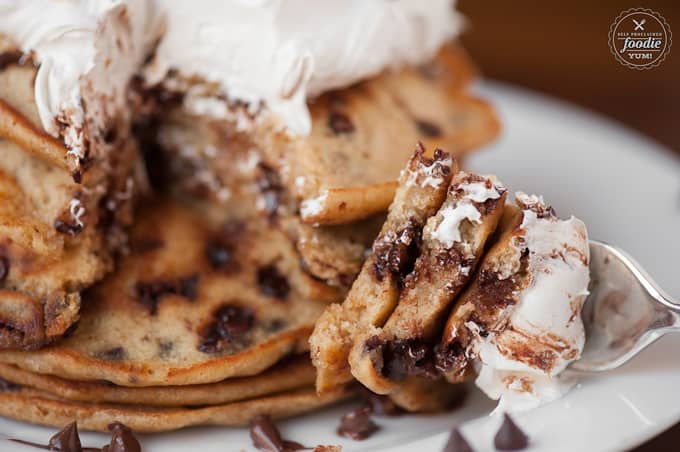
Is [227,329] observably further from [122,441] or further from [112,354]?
[122,441]

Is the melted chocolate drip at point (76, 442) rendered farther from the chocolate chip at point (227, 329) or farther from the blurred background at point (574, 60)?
the blurred background at point (574, 60)

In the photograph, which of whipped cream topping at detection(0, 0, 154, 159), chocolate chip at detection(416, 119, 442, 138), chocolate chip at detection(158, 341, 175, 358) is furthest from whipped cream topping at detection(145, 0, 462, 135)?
chocolate chip at detection(158, 341, 175, 358)

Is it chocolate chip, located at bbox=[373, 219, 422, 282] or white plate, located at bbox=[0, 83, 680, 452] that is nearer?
white plate, located at bbox=[0, 83, 680, 452]

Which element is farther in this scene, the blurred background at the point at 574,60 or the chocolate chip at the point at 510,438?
the blurred background at the point at 574,60

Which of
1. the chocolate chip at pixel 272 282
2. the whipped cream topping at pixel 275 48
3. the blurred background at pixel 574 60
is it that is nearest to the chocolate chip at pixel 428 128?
the whipped cream topping at pixel 275 48

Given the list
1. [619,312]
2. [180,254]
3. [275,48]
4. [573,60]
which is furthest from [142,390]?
[573,60]

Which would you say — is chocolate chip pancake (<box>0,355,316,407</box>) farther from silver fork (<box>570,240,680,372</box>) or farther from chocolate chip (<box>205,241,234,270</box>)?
silver fork (<box>570,240,680,372</box>)
